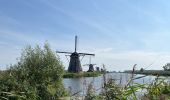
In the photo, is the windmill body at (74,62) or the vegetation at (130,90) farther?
the windmill body at (74,62)

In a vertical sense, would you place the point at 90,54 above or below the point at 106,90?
above

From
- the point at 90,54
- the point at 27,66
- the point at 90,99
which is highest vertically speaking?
the point at 90,54

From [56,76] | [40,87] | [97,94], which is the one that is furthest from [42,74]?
[97,94]

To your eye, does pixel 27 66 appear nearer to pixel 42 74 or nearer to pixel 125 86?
pixel 42 74

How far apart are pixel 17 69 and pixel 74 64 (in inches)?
2131

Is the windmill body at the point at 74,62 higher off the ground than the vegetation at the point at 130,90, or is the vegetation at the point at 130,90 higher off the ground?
the windmill body at the point at 74,62

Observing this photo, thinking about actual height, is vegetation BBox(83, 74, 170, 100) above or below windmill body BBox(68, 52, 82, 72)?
below

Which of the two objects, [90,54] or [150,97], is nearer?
[150,97]

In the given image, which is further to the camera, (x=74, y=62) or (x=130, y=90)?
(x=74, y=62)

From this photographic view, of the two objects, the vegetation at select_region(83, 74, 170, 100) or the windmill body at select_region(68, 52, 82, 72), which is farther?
the windmill body at select_region(68, 52, 82, 72)

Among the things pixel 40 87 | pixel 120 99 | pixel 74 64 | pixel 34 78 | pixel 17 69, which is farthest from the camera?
pixel 74 64

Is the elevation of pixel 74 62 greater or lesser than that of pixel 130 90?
greater

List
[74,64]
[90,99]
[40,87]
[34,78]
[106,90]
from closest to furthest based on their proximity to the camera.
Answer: [106,90], [90,99], [40,87], [34,78], [74,64]

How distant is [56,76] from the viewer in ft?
99.2
